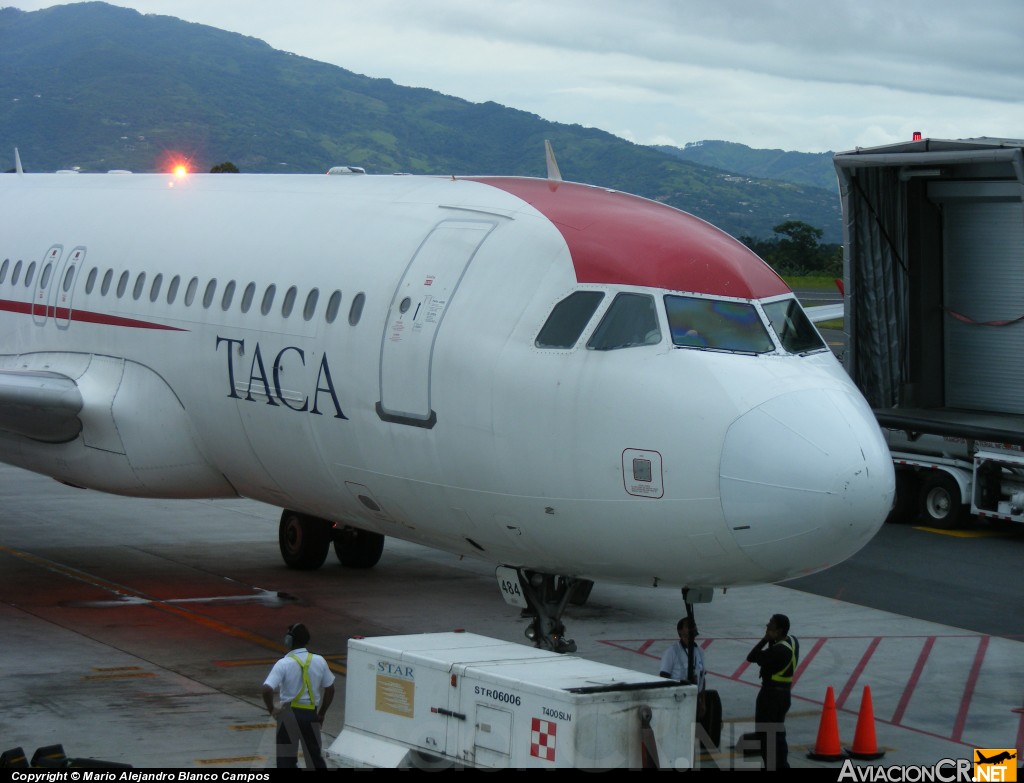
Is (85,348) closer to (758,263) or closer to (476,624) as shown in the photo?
(476,624)

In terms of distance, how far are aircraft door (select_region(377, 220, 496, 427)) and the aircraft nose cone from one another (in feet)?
10.4

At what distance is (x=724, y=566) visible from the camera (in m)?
11.8

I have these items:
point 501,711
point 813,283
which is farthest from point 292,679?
point 813,283

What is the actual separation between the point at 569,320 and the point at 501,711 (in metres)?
3.38

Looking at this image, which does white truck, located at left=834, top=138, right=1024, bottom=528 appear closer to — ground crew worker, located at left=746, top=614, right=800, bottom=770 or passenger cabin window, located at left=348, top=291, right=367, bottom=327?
ground crew worker, located at left=746, top=614, right=800, bottom=770

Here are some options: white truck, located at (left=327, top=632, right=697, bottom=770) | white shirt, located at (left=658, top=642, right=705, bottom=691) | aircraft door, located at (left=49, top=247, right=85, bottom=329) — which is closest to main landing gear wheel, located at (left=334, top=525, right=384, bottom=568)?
aircraft door, located at (left=49, top=247, right=85, bottom=329)

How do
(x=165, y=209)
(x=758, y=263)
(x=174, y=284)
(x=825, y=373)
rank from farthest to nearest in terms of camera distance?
(x=165, y=209) → (x=174, y=284) → (x=758, y=263) → (x=825, y=373)

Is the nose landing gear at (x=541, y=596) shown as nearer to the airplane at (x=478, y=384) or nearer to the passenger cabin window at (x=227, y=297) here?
the airplane at (x=478, y=384)

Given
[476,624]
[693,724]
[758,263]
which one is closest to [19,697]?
[476,624]

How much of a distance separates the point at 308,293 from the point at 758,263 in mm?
4701

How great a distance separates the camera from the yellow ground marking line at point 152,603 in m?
17.3

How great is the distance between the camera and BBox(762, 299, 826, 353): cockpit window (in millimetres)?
12547

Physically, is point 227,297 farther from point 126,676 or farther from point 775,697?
point 775,697

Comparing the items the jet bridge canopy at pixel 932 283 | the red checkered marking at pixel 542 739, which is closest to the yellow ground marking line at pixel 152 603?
the red checkered marking at pixel 542 739
